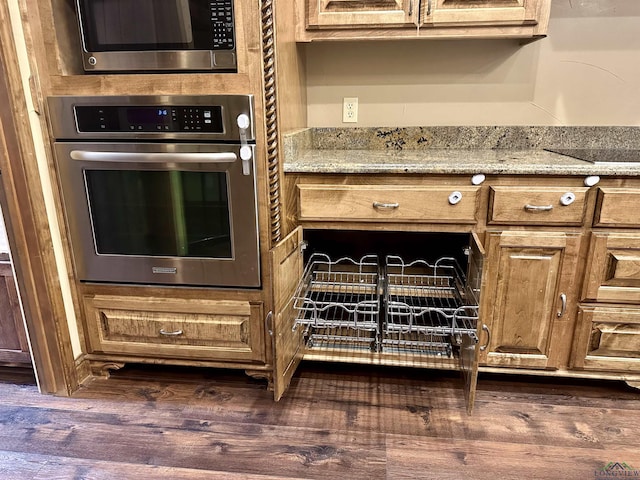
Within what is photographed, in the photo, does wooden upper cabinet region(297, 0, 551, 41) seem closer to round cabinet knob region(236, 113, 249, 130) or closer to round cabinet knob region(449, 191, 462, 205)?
round cabinet knob region(236, 113, 249, 130)

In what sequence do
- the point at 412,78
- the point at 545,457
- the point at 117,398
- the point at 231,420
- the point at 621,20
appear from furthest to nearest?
the point at 412,78 → the point at 621,20 → the point at 117,398 → the point at 231,420 → the point at 545,457

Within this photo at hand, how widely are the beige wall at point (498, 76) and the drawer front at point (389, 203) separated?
62 centimetres

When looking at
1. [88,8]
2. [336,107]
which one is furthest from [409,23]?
[88,8]

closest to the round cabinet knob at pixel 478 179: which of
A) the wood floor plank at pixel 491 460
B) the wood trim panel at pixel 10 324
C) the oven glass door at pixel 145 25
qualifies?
the wood floor plank at pixel 491 460

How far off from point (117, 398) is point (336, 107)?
60.7 inches

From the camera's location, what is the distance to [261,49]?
135 cm

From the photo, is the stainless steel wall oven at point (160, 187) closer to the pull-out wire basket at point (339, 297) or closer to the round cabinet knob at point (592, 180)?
the pull-out wire basket at point (339, 297)

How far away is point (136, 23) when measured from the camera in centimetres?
141

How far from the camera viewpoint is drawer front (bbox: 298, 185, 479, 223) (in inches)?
59.0

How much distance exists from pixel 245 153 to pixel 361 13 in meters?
0.71

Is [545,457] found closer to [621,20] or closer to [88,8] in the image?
[621,20]

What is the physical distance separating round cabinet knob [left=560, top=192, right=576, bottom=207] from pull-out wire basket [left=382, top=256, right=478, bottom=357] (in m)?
0.43

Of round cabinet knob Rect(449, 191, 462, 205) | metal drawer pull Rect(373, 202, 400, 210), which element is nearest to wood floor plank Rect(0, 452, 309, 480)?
metal drawer pull Rect(373, 202, 400, 210)

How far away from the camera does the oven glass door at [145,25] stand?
1.37 meters
